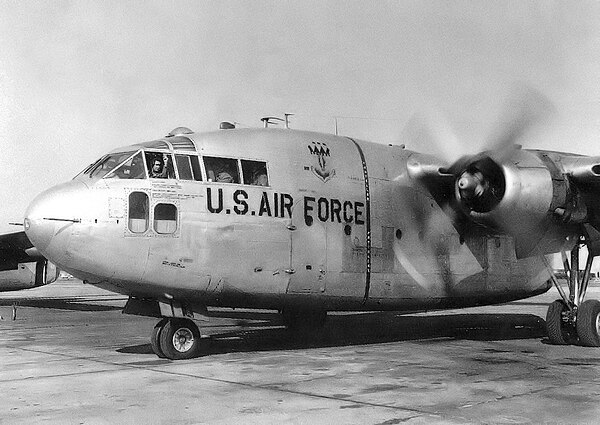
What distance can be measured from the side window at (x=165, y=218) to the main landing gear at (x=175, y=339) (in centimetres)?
169

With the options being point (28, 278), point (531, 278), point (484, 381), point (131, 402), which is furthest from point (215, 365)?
point (28, 278)

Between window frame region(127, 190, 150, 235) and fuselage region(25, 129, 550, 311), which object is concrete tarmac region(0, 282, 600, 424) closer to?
fuselage region(25, 129, 550, 311)

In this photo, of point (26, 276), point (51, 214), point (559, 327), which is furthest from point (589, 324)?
point (26, 276)

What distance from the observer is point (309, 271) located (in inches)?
492

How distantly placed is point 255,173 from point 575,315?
7775mm

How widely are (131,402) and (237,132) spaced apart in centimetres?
612

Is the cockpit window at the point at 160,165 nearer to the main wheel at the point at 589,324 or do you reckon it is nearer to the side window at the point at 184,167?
the side window at the point at 184,167

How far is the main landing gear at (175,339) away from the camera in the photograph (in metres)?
11.7

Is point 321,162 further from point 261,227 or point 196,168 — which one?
point 196,168

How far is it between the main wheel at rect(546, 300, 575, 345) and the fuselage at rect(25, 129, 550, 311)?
5.46 feet

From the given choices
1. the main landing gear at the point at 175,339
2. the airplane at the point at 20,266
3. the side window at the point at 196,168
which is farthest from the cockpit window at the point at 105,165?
the airplane at the point at 20,266

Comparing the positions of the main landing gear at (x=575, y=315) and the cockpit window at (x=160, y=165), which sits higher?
the cockpit window at (x=160, y=165)

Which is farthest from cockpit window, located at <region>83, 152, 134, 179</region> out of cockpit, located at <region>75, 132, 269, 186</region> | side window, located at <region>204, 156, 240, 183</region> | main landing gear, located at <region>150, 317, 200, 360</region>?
main landing gear, located at <region>150, 317, 200, 360</region>

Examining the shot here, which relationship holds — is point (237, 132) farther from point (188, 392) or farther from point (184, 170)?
point (188, 392)
